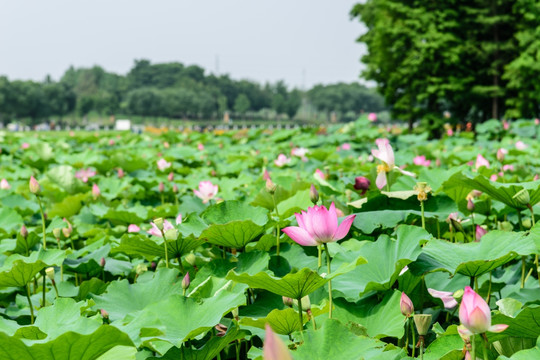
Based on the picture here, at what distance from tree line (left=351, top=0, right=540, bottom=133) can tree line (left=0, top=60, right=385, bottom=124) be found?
4900 centimetres

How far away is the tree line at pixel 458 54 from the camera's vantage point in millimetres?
15430

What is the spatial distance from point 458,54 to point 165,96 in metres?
55.6

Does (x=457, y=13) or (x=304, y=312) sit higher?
(x=457, y=13)

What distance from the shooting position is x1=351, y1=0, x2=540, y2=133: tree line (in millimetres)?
15430

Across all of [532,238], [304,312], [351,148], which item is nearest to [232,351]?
[304,312]

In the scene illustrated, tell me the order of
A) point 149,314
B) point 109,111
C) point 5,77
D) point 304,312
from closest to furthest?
point 149,314 → point 304,312 → point 5,77 → point 109,111

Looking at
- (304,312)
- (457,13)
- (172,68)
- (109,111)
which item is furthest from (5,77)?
(304,312)

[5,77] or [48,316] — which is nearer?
[48,316]

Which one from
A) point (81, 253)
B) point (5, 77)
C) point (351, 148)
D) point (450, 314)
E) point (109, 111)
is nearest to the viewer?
point (450, 314)

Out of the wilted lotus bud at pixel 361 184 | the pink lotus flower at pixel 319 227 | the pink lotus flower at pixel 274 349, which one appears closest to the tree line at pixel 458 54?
the wilted lotus bud at pixel 361 184

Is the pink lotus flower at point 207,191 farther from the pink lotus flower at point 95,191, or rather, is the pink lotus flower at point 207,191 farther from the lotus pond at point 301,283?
the pink lotus flower at point 95,191

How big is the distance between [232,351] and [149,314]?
0.23m

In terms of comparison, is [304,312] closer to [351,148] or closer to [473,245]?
[473,245]

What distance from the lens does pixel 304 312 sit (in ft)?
3.22
